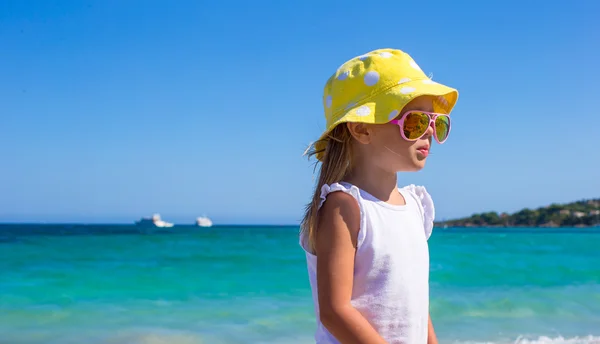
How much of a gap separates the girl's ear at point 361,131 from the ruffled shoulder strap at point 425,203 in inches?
13.5

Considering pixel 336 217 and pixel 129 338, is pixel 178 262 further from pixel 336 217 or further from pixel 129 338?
pixel 336 217

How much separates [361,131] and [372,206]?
20 cm

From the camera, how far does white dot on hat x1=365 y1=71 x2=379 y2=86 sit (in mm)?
1677

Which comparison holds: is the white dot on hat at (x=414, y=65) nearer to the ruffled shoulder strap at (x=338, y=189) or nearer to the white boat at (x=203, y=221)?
the ruffled shoulder strap at (x=338, y=189)

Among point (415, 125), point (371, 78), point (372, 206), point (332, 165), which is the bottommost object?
→ point (372, 206)

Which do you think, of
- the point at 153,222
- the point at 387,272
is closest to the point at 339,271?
the point at 387,272

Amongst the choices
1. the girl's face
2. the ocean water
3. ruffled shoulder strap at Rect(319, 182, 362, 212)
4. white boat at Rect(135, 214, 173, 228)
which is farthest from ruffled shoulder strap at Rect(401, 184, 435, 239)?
white boat at Rect(135, 214, 173, 228)

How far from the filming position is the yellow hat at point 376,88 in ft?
5.39

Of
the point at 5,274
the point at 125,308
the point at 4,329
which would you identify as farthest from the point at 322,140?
the point at 5,274

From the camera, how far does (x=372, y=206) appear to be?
1675 millimetres

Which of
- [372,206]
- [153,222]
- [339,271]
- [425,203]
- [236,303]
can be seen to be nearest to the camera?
[339,271]

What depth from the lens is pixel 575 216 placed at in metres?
87.8

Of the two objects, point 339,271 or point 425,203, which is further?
point 425,203

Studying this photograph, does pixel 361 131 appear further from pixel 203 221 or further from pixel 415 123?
pixel 203 221
